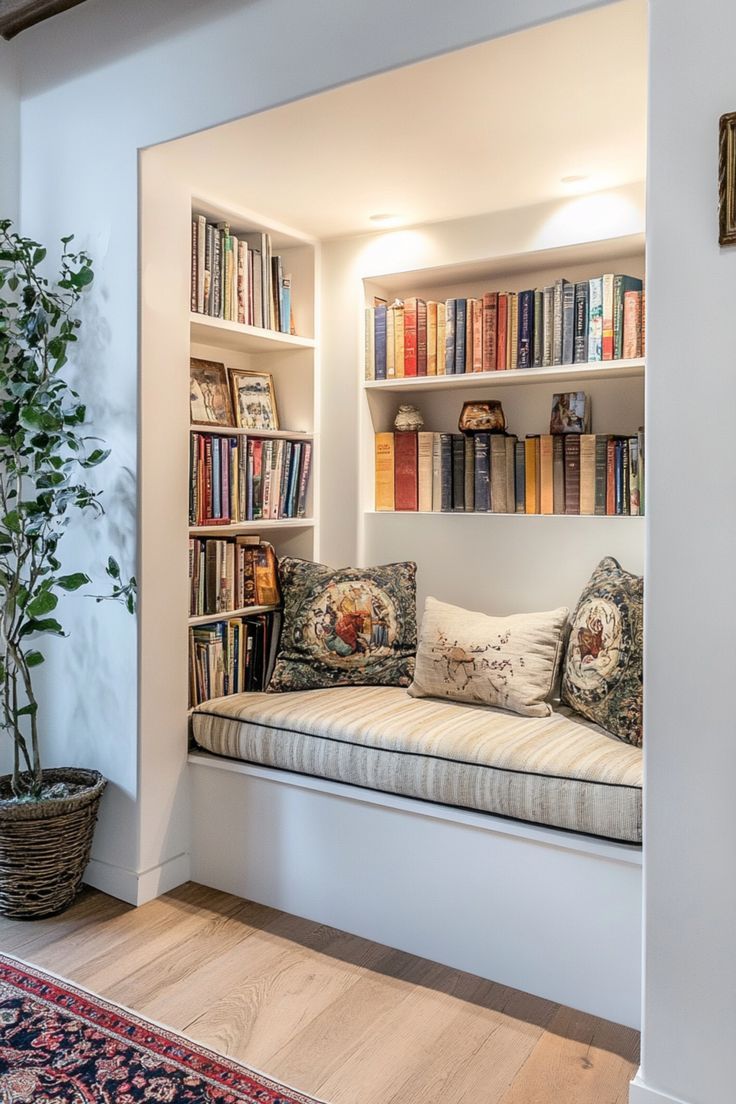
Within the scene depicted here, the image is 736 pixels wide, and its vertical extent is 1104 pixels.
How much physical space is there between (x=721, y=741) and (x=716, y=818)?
0.15 m

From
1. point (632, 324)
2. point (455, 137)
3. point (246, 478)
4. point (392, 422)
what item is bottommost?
point (246, 478)

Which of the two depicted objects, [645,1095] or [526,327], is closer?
[645,1095]

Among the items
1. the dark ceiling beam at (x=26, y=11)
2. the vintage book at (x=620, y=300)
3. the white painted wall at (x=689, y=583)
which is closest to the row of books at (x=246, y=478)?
the vintage book at (x=620, y=300)

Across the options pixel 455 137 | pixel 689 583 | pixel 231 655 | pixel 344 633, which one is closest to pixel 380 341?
pixel 455 137

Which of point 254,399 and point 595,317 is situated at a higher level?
point 595,317

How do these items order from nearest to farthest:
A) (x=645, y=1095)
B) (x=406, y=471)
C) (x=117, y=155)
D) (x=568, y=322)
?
(x=645, y=1095) → (x=117, y=155) → (x=568, y=322) → (x=406, y=471)

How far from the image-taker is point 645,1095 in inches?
68.6

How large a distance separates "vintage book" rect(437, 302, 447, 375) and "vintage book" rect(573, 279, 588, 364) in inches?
19.2

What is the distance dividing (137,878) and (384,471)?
5.32ft

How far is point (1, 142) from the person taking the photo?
2.88m

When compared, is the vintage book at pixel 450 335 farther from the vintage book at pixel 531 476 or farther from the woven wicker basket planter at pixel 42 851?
the woven wicker basket planter at pixel 42 851

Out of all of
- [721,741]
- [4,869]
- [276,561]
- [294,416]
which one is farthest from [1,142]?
[721,741]

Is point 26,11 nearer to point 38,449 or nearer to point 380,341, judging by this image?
point 38,449

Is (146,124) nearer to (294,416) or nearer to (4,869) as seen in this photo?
(294,416)
